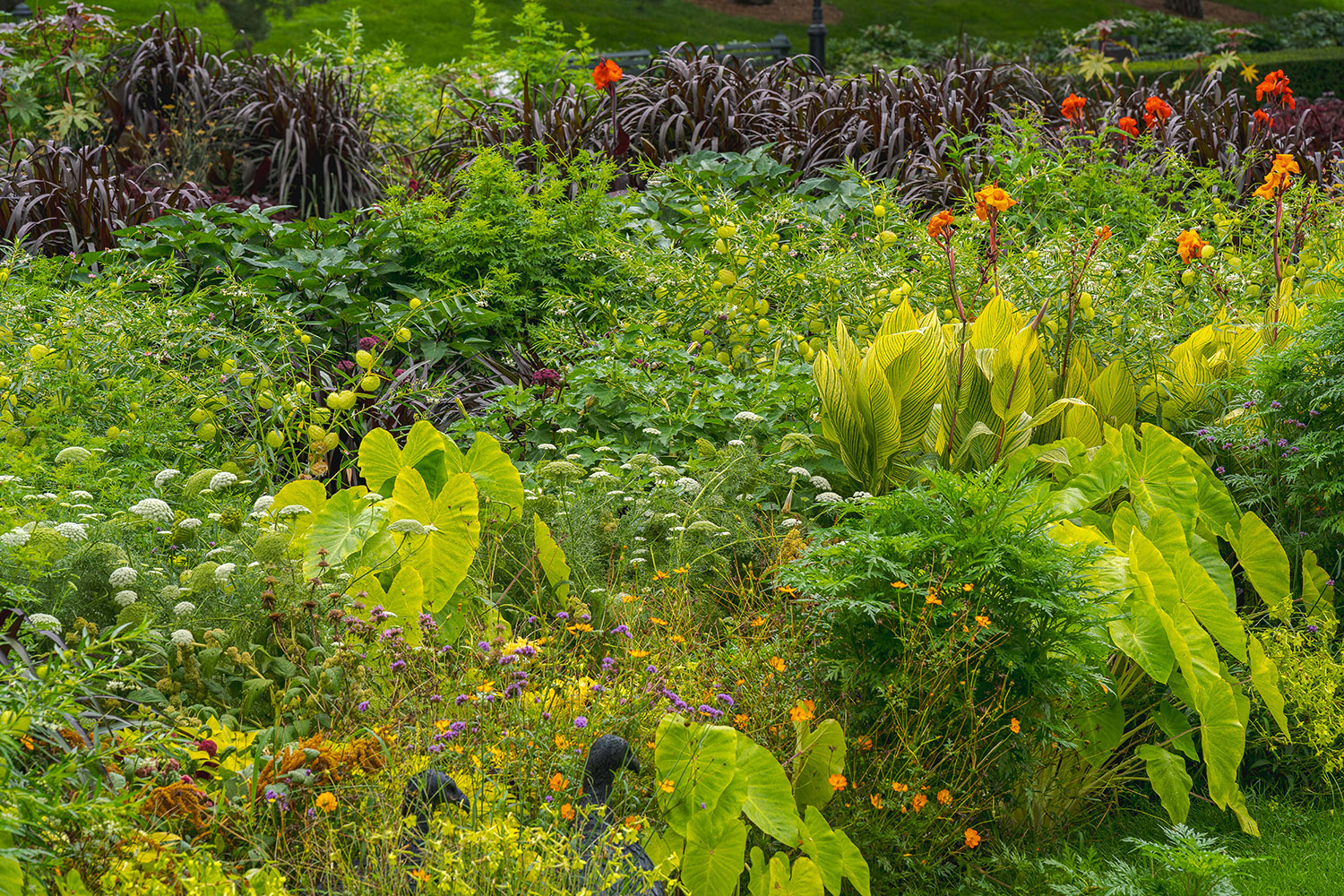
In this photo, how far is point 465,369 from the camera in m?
4.86

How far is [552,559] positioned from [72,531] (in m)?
1.21

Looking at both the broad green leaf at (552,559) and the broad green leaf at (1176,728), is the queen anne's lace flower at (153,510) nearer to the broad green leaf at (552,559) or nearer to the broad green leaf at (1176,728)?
the broad green leaf at (552,559)

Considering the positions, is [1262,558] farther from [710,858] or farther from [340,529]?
[340,529]

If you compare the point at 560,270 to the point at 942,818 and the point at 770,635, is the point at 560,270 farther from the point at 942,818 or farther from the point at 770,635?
the point at 942,818

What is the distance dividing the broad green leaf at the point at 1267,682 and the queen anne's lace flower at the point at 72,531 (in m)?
2.87

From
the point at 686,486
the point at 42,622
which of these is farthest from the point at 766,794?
the point at 42,622

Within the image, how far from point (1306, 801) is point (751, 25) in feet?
84.5

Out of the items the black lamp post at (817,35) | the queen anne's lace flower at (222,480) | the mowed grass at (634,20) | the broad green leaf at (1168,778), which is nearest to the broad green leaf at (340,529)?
the queen anne's lace flower at (222,480)

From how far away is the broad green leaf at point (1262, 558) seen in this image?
3.20 meters

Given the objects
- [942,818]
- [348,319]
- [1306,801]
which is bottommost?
[1306,801]

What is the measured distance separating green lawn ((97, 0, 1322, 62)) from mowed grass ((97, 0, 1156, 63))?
0.07ft

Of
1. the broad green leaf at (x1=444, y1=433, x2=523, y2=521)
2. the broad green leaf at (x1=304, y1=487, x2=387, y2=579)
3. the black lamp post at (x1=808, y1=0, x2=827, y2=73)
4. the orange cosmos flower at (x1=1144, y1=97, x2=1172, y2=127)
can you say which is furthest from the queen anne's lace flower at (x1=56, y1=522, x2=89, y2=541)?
the black lamp post at (x1=808, y1=0, x2=827, y2=73)

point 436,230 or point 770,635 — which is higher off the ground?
point 436,230

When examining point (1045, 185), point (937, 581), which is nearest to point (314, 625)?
point (937, 581)
